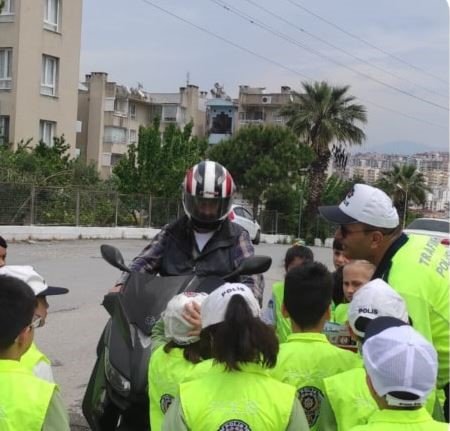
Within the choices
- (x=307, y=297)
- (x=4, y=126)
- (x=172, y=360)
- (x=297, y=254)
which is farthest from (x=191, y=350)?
(x=4, y=126)

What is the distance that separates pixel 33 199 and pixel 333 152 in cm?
2459

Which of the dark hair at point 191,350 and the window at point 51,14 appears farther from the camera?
the window at point 51,14

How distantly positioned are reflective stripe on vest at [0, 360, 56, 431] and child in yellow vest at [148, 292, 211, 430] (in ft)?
2.04

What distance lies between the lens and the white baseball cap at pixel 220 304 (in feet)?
9.28

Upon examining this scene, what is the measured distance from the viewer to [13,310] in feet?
8.93

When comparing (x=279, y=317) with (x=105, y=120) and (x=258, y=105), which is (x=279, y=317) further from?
(x=258, y=105)

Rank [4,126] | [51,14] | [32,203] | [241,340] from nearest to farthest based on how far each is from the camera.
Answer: [241,340] < [32,203] < [4,126] < [51,14]

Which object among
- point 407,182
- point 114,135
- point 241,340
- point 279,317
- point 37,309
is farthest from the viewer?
point 114,135

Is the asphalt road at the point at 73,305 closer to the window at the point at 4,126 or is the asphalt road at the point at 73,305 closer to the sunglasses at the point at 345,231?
the sunglasses at the point at 345,231

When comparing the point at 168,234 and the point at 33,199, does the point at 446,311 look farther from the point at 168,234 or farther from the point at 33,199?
the point at 33,199

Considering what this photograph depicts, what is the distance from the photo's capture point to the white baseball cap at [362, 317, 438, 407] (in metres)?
2.35

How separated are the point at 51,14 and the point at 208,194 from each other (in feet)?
109

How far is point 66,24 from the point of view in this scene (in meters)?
35.2

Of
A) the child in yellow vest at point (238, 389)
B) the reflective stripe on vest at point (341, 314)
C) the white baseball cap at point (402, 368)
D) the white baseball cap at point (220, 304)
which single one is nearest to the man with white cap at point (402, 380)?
the white baseball cap at point (402, 368)
